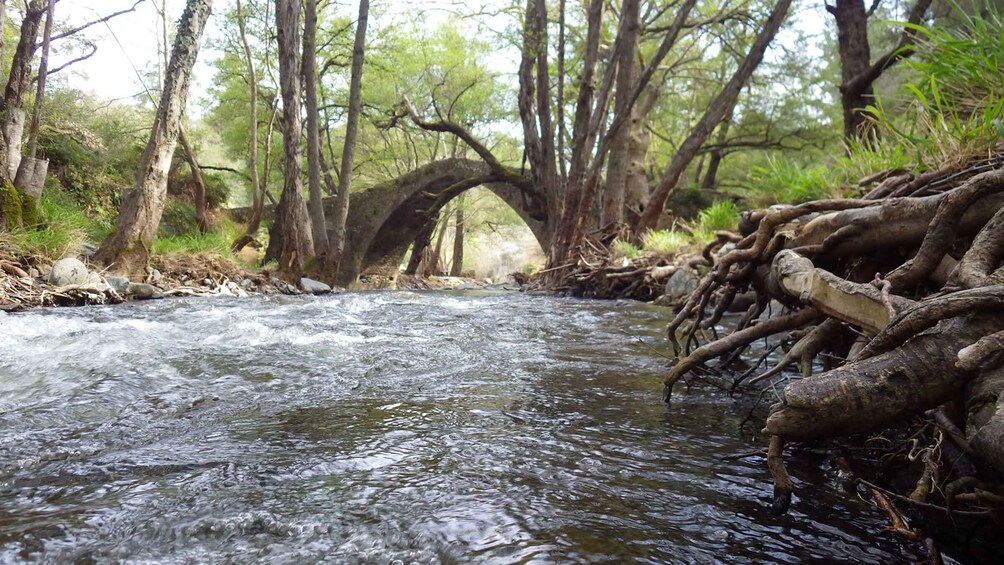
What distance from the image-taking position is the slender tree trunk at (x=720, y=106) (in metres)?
8.45

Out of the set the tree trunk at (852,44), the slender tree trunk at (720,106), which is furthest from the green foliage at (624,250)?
the tree trunk at (852,44)

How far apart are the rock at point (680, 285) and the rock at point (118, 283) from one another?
7471 millimetres

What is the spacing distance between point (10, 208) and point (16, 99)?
6.26 ft

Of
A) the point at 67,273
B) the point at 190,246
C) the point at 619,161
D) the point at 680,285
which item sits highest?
the point at 619,161

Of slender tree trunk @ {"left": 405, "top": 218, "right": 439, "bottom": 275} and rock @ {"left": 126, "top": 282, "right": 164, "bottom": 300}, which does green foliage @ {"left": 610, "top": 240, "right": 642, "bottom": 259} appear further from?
slender tree trunk @ {"left": 405, "top": 218, "right": 439, "bottom": 275}

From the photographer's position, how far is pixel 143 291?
7.69 m

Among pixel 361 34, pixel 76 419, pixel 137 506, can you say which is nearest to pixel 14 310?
pixel 76 419

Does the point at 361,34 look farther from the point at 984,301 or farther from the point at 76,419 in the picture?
the point at 984,301

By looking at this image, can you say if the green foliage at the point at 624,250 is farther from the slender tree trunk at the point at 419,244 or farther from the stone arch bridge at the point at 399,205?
the slender tree trunk at the point at 419,244

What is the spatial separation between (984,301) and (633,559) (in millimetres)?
982

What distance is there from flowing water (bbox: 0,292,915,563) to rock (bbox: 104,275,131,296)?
4.10m

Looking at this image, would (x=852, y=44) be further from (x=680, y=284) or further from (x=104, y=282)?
(x=104, y=282)

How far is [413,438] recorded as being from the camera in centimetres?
203

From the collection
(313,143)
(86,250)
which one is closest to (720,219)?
(313,143)
